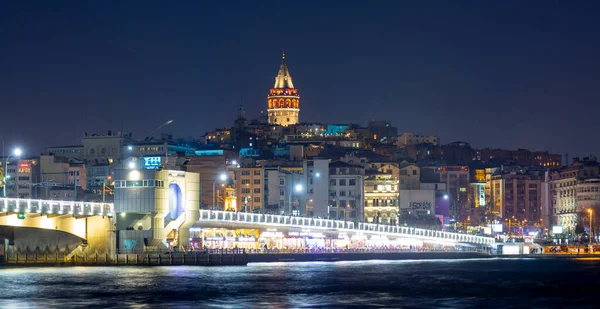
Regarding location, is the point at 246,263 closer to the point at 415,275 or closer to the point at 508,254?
the point at 415,275

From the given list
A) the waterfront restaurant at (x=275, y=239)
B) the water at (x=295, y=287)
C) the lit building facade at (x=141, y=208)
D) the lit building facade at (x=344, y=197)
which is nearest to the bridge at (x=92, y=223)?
the lit building facade at (x=141, y=208)

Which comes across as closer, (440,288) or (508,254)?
(440,288)

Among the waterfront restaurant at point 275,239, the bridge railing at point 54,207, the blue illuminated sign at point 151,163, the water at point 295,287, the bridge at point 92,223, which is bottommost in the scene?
the water at point 295,287

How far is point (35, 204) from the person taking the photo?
109 metres

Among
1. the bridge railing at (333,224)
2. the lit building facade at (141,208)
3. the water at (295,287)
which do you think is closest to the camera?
the water at (295,287)

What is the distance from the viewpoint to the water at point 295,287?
82625 millimetres

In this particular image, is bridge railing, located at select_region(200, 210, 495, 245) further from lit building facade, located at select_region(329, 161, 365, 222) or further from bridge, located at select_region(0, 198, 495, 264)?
lit building facade, located at select_region(329, 161, 365, 222)

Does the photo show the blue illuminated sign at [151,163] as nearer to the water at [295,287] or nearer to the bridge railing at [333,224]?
the bridge railing at [333,224]

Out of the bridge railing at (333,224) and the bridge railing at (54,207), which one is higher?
the bridge railing at (54,207)

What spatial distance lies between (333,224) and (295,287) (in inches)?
2073

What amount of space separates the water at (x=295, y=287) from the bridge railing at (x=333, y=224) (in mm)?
6549

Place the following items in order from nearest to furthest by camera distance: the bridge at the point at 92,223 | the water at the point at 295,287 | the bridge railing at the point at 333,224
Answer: the water at the point at 295,287 → the bridge at the point at 92,223 → the bridge railing at the point at 333,224

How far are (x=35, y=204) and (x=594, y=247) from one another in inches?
3907

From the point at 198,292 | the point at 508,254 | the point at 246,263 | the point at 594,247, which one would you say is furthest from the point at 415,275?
the point at 594,247
